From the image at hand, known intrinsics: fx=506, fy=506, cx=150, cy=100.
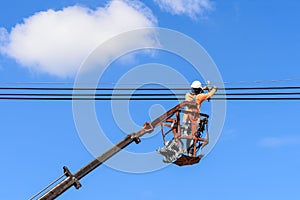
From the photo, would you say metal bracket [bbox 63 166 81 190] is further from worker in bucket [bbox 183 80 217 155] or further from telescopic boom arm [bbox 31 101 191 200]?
worker in bucket [bbox 183 80 217 155]

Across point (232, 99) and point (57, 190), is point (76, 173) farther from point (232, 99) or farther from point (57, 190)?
point (232, 99)

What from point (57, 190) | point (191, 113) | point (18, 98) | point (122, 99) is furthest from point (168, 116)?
point (18, 98)

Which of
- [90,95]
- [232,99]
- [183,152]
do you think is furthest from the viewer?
[90,95]

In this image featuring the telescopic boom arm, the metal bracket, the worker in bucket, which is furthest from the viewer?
the metal bracket

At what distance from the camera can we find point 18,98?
28656mm

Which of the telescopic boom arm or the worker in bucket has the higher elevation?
the telescopic boom arm

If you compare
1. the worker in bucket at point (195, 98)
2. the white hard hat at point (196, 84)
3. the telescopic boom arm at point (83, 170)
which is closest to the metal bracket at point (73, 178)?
the telescopic boom arm at point (83, 170)

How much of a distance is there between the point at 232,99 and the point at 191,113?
260 centimetres

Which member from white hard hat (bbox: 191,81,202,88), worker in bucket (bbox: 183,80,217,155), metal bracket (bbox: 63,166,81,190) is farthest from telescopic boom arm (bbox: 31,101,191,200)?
white hard hat (bbox: 191,81,202,88)

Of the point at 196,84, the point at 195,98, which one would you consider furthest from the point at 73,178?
the point at 196,84

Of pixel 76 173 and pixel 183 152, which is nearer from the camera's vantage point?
pixel 183 152

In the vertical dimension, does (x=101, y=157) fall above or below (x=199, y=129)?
above

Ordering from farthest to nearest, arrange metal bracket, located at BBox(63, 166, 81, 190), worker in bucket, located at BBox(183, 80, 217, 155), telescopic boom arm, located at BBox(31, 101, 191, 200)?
1. metal bracket, located at BBox(63, 166, 81, 190)
2. telescopic boom arm, located at BBox(31, 101, 191, 200)
3. worker in bucket, located at BBox(183, 80, 217, 155)

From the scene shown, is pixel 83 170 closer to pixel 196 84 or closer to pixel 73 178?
pixel 73 178
